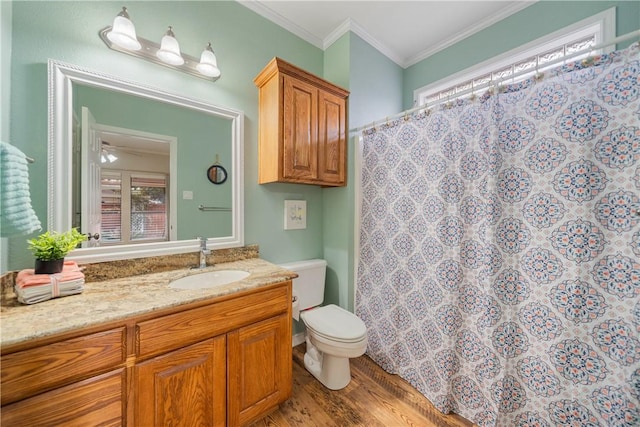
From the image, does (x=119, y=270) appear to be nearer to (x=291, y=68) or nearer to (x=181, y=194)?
(x=181, y=194)

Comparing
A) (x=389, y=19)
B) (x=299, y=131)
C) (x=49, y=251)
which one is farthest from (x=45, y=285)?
(x=389, y=19)

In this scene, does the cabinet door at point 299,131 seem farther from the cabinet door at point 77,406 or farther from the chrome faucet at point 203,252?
the cabinet door at point 77,406

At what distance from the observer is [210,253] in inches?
59.8

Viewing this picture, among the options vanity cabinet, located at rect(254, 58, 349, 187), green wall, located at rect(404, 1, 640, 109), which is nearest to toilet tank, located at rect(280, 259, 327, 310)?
vanity cabinet, located at rect(254, 58, 349, 187)

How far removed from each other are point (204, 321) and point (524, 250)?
1.57 metres

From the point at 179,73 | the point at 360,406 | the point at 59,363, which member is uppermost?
the point at 179,73

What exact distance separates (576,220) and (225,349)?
5.56ft

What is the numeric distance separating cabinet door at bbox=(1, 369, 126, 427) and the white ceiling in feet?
7.51

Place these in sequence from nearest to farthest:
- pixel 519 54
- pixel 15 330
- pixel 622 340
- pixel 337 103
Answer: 1. pixel 15 330
2. pixel 622 340
3. pixel 519 54
4. pixel 337 103

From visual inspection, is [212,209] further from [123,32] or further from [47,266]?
[123,32]

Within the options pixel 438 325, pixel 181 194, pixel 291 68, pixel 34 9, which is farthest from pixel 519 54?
pixel 34 9

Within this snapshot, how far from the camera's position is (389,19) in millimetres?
1866

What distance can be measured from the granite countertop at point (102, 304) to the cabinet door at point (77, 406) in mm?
210

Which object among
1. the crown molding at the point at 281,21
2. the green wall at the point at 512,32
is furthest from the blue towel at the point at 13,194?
the green wall at the point at 512,32
